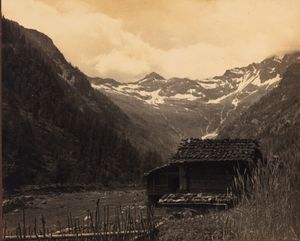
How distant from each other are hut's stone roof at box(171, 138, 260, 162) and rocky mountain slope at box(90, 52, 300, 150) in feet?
1.67

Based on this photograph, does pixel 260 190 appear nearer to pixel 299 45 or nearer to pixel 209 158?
pixel 299 45

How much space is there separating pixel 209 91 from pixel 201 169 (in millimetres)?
2247

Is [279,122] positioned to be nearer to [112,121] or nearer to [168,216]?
[168,216]

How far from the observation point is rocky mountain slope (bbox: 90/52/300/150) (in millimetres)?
10242

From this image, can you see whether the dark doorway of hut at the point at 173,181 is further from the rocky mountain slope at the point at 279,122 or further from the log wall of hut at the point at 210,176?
the rocky mountain slope at the point at 279,122

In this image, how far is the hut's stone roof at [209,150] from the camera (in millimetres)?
14742

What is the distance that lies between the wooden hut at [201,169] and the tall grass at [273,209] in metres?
5.76

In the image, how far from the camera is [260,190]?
748 centimetres

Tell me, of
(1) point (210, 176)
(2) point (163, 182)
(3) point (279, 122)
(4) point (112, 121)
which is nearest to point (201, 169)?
(1) point (210, 176)

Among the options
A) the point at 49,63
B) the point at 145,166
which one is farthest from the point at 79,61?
the point at 49,63

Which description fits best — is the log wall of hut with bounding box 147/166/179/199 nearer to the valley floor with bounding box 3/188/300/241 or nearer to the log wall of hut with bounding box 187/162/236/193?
the valley floor with bounding box 3/188/300/241

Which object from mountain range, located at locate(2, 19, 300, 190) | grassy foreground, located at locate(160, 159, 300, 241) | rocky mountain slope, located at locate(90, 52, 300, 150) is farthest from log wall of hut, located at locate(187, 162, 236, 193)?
grassy foreground, located at locate(160, 159, 300, 241)

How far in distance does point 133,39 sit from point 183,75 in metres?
1.28

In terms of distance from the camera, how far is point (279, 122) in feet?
40.3
